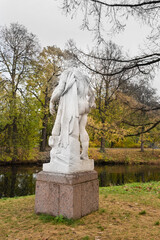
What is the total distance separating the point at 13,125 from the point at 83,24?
1271cm

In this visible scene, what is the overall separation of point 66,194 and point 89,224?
25.7 inches

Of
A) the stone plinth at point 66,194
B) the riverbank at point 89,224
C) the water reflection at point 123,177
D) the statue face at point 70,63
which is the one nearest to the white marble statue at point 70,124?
the statue face at point 70,63

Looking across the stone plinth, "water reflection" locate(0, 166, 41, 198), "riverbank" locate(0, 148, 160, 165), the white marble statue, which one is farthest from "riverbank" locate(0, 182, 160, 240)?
"riverbank" locate(0, 148, 160, 165)

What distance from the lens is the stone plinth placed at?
392 centimetres

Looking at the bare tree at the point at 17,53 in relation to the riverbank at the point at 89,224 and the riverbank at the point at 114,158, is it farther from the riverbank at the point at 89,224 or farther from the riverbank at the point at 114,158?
the riverbank at the point at 89,224

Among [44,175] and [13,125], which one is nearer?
[44,175]

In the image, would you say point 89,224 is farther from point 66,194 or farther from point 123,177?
point 123,177

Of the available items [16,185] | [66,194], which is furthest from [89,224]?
[16,185]

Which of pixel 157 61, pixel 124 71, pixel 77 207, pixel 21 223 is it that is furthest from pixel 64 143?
pixel 157 61

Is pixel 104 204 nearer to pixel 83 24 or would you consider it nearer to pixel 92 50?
pixel 92 50

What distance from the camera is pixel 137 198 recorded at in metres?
6.10

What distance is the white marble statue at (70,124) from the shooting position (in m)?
4.29

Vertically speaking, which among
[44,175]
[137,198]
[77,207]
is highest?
[44,175]

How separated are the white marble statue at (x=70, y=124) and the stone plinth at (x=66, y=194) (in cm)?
18
